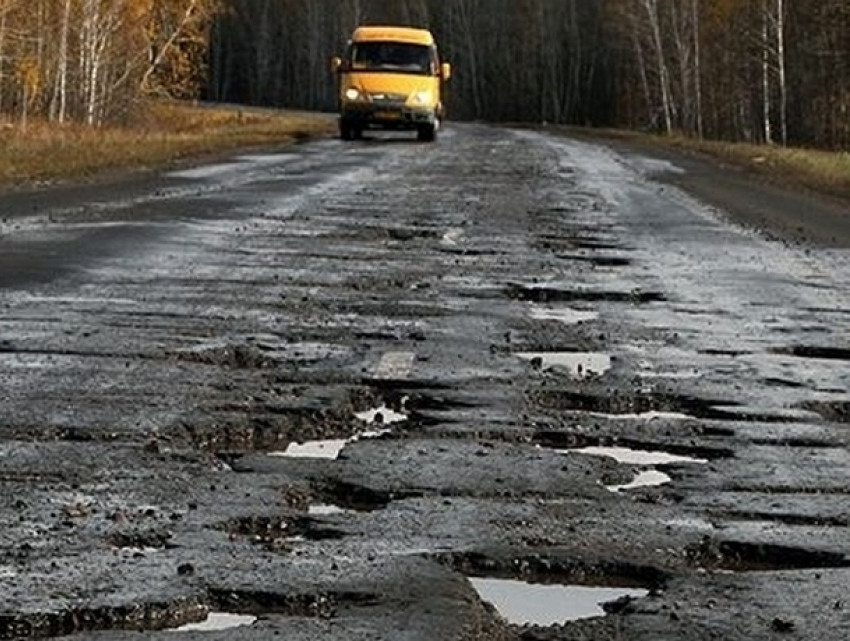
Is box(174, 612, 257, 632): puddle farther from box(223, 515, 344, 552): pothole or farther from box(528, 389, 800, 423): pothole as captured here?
box(528, 389, 800, 423): pothole

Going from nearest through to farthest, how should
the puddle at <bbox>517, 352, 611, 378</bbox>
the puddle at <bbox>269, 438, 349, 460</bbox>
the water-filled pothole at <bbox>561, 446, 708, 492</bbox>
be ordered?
1. the water-filled pothole at <bbox>561, 446, 708, 492</bbox>
2. the puddle at <bbox>269, 438, 349, 460</bbox>
3. the puddle at <bbox>517, 352, 611, 378</bbox>

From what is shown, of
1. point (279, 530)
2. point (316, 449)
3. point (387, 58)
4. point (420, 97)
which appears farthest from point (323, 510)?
point (387, 58)

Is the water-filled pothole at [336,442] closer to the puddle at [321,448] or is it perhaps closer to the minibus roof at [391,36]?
the puddle at [321,448]

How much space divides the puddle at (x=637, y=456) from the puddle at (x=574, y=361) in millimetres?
1483

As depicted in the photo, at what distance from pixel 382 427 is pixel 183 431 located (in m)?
0.71

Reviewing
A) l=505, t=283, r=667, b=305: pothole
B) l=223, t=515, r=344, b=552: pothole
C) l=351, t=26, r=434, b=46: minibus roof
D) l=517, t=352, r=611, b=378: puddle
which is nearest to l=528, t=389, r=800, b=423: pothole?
l=517, t=352, r=611, b=378: puddle

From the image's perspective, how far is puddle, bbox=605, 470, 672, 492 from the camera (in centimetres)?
571

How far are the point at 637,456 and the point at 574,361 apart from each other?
202cm

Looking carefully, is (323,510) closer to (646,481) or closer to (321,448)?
(321,448)

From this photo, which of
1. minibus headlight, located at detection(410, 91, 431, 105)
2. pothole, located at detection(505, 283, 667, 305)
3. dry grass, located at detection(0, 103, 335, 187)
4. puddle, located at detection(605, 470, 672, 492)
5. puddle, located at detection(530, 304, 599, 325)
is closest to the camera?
puddle, located at detection(605, 470, 672, 492)

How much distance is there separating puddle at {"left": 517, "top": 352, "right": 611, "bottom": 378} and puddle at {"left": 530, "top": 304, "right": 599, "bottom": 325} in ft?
3.49

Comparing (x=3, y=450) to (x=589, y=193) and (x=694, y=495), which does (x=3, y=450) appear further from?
(x=589, y=193)

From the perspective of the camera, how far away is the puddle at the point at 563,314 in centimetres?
965

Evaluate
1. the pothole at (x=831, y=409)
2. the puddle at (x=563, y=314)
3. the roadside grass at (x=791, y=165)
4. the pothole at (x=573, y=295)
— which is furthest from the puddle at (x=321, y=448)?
the roadside grass at (x=791, y=165)
